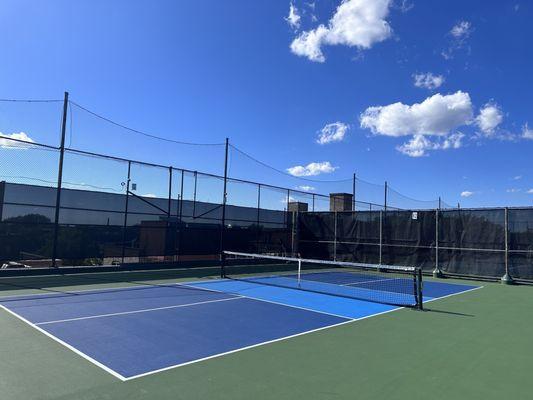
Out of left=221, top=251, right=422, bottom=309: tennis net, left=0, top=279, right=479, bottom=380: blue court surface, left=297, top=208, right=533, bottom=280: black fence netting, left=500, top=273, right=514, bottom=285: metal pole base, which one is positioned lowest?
left=0, top=279, right=479, bottom=380: blue court surface

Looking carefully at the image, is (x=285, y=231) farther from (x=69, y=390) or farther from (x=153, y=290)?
(x=69, y=390)

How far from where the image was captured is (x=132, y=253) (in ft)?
54.9

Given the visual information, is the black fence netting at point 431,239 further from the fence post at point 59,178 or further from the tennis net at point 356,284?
the fence post at point 59,178

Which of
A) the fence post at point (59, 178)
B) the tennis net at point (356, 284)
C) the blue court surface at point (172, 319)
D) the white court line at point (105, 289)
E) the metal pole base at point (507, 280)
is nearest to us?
the blue court surface at point (172, 319)

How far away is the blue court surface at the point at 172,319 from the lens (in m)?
5.77

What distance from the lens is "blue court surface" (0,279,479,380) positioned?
5.77 m

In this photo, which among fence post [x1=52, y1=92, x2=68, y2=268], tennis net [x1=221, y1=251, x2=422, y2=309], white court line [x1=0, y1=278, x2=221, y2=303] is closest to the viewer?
white court line [x1=0, y1=278, x2=221, y2=303]

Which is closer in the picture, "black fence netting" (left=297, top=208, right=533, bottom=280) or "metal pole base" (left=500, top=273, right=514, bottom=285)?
"metal pole base" (left=500, top=273, right=514, bottom=285)

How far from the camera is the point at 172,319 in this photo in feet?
25.8

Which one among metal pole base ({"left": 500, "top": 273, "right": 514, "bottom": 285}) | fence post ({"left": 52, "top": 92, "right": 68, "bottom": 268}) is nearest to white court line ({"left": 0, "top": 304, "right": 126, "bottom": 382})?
fence post ({"left": 52, "top": 92, "right": 68, "bottom": 268})

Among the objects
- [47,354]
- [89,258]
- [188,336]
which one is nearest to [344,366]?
[188,336]

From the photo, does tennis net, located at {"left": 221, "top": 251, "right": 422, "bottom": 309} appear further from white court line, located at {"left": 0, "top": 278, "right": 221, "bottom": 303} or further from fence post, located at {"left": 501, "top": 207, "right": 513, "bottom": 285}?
fence post, located at {"left": 501, "top": 207, "right": 513, "bottom": 285}

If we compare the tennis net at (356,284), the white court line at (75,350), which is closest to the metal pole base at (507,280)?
the tennis net at (356,284)

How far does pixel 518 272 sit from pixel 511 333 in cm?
989
